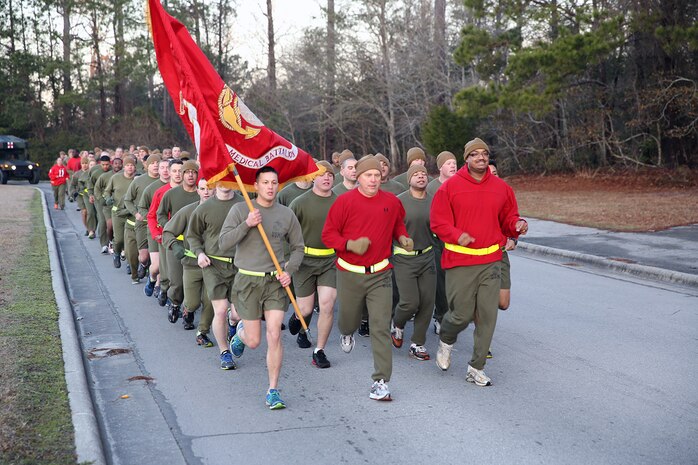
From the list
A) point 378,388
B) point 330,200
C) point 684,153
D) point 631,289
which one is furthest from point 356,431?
point 684,153

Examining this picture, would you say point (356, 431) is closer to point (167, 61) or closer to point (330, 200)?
point (330, 200)

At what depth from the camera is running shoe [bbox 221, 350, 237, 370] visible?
7.67 meters

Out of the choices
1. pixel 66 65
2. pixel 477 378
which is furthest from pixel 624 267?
pixel 66 65

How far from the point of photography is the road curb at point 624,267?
1208 cm

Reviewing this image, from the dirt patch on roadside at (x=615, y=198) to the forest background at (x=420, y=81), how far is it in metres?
1.17

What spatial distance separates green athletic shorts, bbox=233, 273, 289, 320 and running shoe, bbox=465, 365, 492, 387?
5.59ft

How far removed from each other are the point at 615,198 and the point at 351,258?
2050 cm

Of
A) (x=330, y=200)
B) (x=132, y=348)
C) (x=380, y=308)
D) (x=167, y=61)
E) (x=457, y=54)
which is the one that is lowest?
(x=132, y=348)

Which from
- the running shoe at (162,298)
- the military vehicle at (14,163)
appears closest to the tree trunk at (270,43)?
the military vehicle at (14,163)

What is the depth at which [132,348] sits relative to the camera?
8.63 m

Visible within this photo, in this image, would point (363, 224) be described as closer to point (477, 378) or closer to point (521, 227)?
point (521, 227)

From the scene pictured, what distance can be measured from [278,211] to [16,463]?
283 cm

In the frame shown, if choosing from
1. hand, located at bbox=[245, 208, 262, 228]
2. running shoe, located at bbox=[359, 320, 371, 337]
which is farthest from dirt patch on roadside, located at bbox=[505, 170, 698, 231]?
hand, located at bbox=[245, 208, 262, 228]

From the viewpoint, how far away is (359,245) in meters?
6.78
